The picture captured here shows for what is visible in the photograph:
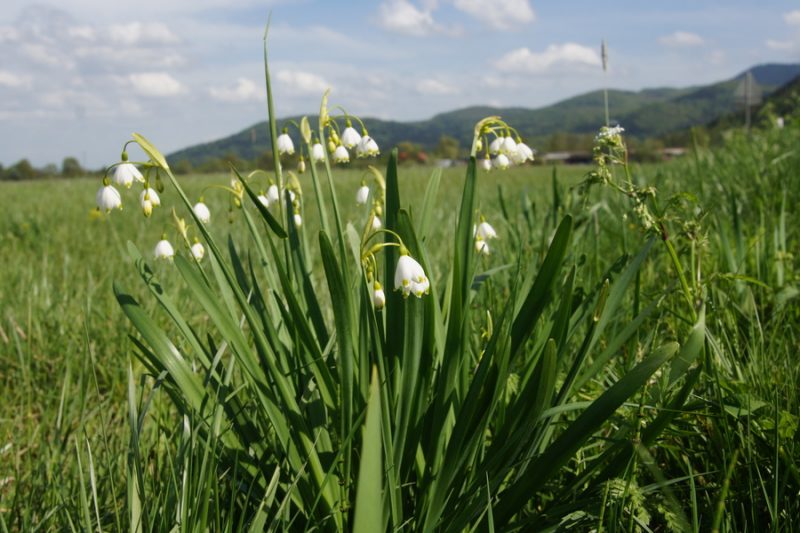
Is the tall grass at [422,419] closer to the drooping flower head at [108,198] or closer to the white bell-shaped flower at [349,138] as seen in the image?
the drooping flower head at [108,198]

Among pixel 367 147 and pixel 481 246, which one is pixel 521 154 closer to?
pixel 481 246

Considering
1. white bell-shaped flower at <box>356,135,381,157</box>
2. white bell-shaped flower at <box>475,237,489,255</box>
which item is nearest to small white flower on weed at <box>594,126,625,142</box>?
white bell-shaped flower at <box>475,237,489,255</box>

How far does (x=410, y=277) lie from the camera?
1.42m

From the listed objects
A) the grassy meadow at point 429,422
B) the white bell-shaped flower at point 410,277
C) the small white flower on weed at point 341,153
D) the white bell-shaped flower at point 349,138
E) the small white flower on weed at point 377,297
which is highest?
the white bell-shaped flower at point 349,138

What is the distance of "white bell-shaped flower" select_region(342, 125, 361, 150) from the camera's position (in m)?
1.99

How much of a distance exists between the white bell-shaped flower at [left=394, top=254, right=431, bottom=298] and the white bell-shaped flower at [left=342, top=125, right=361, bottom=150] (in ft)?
2.20

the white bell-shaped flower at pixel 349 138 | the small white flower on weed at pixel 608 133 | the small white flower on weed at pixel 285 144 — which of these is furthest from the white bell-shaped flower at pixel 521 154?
the small white flower on weed at pixel 285 144

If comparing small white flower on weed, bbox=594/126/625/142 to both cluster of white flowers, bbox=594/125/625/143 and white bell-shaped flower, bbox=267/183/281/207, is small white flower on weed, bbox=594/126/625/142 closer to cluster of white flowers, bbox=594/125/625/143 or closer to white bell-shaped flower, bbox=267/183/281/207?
cluster of white flowers, bbox=594/125/625/143

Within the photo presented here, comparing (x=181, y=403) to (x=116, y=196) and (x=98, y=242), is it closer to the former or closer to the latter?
(x=116, y=196)

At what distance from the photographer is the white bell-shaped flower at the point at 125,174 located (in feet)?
5.32

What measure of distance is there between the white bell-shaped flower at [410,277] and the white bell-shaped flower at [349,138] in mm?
672

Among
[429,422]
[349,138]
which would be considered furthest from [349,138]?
[429,422]

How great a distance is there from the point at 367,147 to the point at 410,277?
2.09ft

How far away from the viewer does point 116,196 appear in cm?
168
